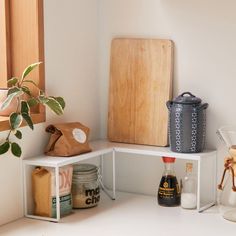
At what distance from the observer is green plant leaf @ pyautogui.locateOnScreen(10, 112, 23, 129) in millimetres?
2059

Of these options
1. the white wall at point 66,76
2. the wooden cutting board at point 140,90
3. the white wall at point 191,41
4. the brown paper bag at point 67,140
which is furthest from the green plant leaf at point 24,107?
the white wall at point 191,41

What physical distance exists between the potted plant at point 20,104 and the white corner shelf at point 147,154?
146mm

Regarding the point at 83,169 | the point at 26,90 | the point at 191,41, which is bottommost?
the point at 83,169

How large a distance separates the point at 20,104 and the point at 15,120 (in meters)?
0.08

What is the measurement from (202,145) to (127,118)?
400 millimetres

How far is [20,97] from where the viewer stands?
216cm

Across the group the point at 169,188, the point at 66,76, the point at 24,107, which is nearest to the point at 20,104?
the point at 24,107

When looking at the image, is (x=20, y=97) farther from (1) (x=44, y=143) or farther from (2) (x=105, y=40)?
(2) (x=105, y=40)

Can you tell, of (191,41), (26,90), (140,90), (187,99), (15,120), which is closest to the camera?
(15,120)

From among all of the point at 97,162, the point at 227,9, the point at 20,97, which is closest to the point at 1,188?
the point at 20,97

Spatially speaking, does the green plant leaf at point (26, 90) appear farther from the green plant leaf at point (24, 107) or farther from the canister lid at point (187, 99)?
the canister lid at point (187, 99)

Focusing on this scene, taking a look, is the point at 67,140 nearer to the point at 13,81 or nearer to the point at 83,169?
the point at 83,169

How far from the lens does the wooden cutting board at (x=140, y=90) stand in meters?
2.43

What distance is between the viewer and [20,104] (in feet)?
6.93
